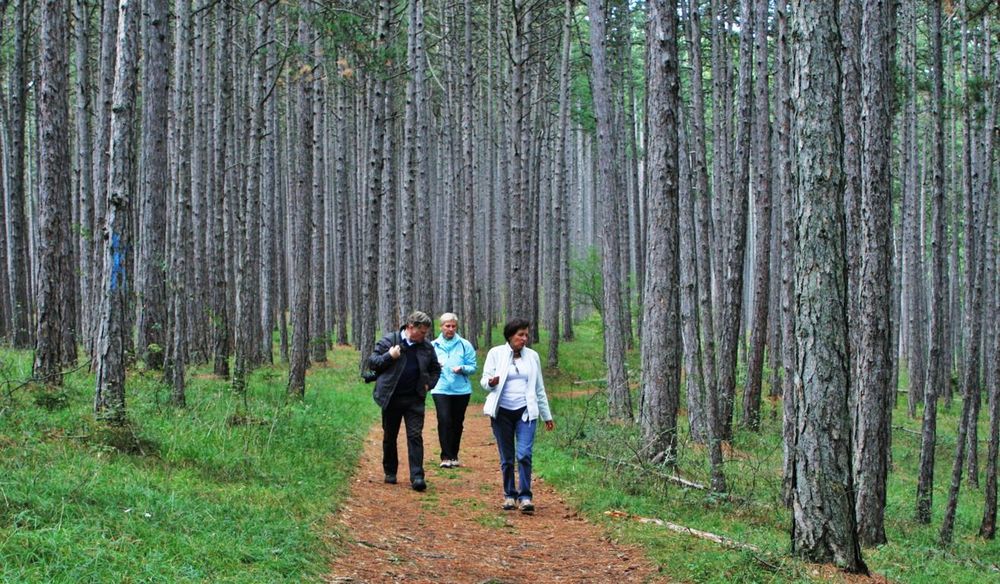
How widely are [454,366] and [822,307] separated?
16.8ft

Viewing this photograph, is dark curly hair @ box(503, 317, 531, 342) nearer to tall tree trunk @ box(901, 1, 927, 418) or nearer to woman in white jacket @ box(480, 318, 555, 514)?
woman in white jacket @ box(480, 318, 555, 514)

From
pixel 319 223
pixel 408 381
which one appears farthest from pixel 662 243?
pixel 319 223

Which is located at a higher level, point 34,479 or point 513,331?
point 513,331

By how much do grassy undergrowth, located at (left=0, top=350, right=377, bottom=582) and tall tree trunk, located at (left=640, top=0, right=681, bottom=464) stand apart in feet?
12.4

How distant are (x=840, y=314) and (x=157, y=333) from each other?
41.1ft

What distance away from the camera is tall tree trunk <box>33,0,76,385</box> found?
10133mm

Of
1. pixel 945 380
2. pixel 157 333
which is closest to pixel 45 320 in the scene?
pixel 157 333

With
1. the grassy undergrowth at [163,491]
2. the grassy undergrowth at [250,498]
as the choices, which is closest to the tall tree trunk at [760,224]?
the grassy undergrowth at [250,498]

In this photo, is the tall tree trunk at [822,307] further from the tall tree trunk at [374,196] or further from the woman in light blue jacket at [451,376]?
the tall tree trunk at [374,196]

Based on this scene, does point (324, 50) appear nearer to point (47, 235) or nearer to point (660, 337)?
point (47, 235)

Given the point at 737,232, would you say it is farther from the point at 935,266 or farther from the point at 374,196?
the point at 374,196

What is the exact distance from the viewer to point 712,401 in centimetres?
941

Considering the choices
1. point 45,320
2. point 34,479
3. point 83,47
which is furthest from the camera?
point 83,47

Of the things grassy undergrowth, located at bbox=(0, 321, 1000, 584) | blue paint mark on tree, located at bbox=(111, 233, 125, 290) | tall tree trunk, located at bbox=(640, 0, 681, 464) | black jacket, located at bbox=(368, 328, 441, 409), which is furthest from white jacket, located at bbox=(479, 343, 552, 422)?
blue paint mark on tree, located at bbox=(111, 233, 125, 290)
